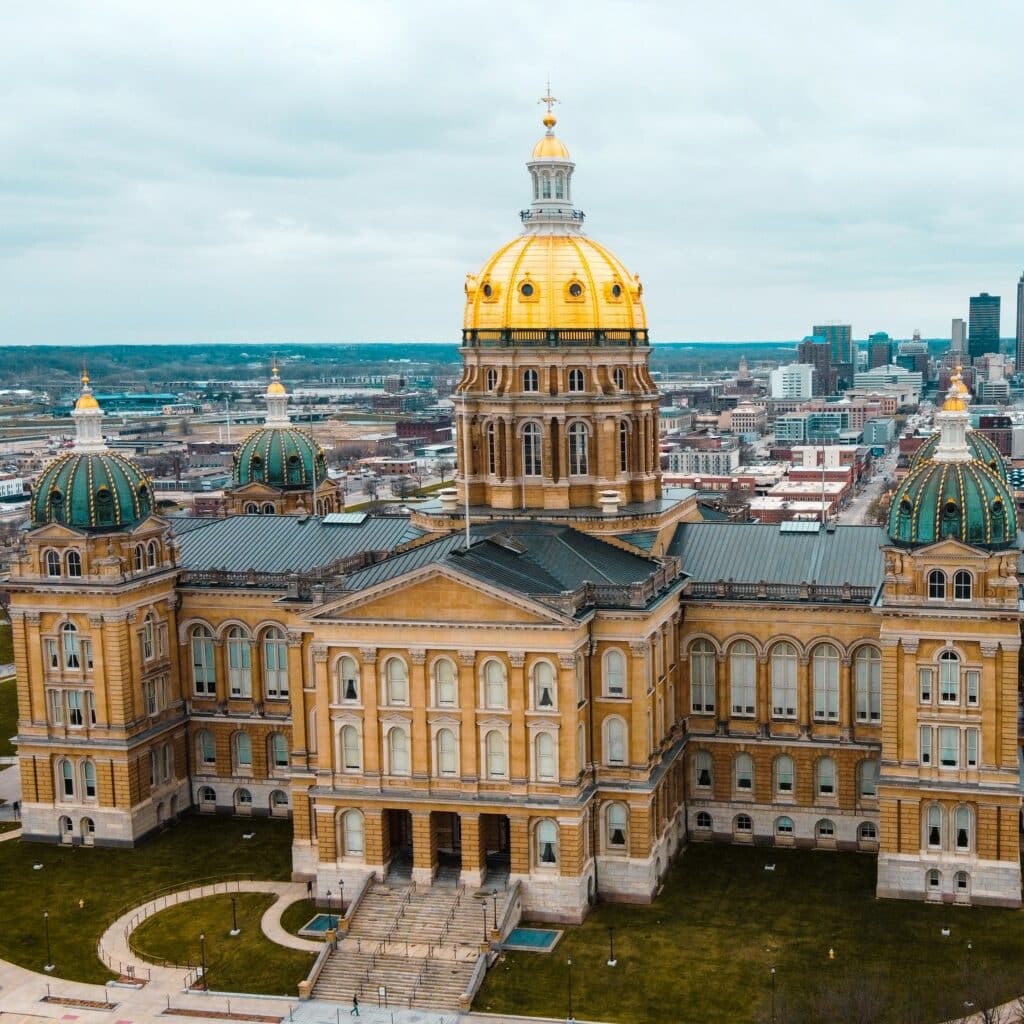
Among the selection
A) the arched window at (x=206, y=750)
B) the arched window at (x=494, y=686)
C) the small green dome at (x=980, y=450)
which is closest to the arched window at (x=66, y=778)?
the arched window at (x=206, y=750)

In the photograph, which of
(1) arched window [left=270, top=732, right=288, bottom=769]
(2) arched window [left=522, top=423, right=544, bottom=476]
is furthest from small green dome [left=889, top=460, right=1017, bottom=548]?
(1) arched window [left=270, top=732, right=288, bottom=769]

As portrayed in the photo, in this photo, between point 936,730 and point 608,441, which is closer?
point 936,730

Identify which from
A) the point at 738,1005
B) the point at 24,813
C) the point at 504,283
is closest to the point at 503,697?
the point at 738,1005

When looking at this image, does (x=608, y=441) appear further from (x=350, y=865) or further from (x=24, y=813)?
(x=24, y=813)

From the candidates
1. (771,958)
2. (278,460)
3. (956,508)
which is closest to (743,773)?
(771,958)

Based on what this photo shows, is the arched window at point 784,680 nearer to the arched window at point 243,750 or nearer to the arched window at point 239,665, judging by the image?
the arched window at point 239,665

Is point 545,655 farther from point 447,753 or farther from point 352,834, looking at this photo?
point 352,834
